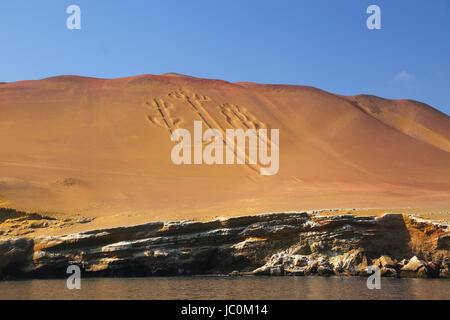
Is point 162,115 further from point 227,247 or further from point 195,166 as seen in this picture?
point 227,247

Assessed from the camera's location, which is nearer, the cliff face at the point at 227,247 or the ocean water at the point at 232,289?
the ocean water at the point at 232,289

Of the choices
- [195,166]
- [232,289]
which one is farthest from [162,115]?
[232,289]

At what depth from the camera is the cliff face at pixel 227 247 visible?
54.9 ft

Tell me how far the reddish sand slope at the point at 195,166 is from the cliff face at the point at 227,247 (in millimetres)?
3074

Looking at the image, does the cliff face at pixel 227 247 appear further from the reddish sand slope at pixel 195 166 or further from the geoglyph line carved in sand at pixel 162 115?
the geoglyph line carved in sand at pixel 162 115

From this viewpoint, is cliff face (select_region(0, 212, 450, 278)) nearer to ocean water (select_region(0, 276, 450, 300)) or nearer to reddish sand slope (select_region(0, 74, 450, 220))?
ocean water (select_region(0, 276, 450, 300))

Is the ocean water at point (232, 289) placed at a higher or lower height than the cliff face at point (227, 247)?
lower

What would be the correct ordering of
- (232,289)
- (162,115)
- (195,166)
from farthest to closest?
(162,115) → (195,166) → (232,289)

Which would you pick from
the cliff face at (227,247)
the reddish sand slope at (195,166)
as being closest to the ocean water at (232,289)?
the cliff face at (227,247)

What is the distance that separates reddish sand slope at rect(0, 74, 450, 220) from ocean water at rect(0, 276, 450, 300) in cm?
595

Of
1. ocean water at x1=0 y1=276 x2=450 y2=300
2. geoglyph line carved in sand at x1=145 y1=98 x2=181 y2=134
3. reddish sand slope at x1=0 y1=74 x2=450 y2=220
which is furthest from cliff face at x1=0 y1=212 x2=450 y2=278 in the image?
geoglyph line carved in sand at x1=145 y1=98 x2=181 y2=134

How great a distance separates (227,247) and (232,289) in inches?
171

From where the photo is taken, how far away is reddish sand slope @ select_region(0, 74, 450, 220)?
25.4 m

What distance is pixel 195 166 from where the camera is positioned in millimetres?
32969
